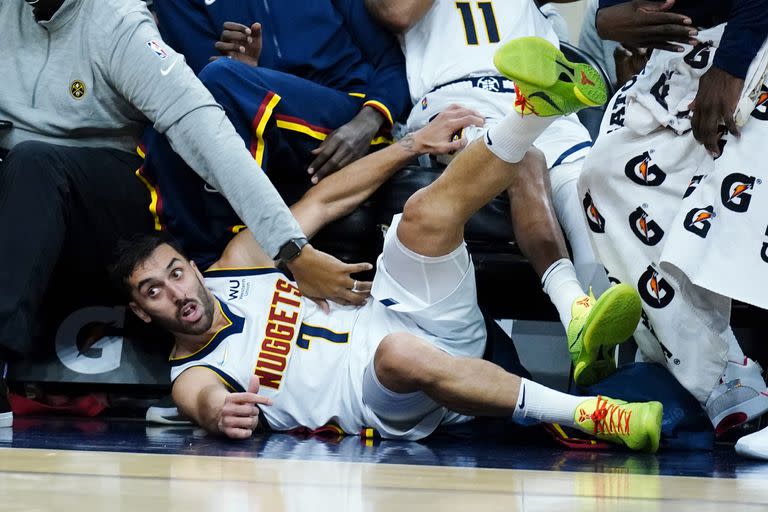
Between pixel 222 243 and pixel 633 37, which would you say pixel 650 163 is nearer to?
pixel 633 37

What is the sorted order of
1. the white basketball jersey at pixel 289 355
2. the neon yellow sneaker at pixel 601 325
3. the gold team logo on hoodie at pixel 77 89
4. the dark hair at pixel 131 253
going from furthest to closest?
the gold team logo on hoodie at pixel 77 89, the dark hair at pixel 131 253, the white basketball jersey at pixel 289 355, the neon yellow sneaker at pixel 601 325

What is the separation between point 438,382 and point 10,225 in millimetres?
1172

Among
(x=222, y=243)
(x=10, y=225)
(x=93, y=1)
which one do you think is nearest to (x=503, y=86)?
(x=222, y=243)

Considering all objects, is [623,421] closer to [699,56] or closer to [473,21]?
[699,56]

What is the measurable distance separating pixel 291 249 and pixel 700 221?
3.47ft

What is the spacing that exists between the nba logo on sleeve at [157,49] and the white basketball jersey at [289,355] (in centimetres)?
67

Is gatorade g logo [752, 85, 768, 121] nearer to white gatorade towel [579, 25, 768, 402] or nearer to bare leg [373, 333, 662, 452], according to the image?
white gatorade towel [579, 25, 768, 402]

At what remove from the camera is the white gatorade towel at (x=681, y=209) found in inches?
92.4

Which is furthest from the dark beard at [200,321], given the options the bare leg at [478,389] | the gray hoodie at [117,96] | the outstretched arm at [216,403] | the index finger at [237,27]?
the index finger at [237,27]

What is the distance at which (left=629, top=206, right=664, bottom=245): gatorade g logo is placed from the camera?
8.43 feet

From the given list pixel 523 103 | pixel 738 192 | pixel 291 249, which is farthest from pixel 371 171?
pixel 738 192

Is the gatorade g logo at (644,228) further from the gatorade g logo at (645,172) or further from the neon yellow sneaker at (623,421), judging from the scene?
the neon yellow sneaker at (623,421)

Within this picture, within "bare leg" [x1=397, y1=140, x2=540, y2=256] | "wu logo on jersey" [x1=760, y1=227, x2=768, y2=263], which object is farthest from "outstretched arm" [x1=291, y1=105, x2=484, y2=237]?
"wu logo on jersey" [x1=760, y1=227, x2=768, y2=263]

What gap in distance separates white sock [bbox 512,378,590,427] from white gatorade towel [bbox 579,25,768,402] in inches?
10.4
